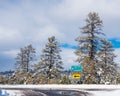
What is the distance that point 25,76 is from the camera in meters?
95.1

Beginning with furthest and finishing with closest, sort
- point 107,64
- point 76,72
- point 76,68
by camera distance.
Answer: point 107,64 → point 76,72 → point 76,68

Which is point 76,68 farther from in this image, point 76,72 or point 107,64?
point 107,64

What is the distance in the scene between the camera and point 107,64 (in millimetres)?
84938

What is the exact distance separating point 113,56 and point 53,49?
504 inches

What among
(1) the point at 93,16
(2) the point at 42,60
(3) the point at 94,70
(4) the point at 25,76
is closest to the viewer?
(3) the point at 94,70

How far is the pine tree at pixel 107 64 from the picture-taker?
3243 inches

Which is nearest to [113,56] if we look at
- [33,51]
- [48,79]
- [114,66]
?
[114,66]

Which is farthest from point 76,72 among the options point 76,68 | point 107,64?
point 107,64

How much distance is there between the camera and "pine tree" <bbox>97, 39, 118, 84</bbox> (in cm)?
8238

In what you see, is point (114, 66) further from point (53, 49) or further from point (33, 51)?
point (33, 51)

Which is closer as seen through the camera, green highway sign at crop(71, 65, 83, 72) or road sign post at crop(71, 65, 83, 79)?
green highway sign at crop(71, 65, 83, 72)

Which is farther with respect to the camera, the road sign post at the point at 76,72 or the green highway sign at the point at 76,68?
the road sign post at the point at 76,72

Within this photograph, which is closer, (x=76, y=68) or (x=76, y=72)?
(x=76, y=68)

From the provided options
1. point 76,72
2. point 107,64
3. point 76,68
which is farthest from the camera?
point 107,64
